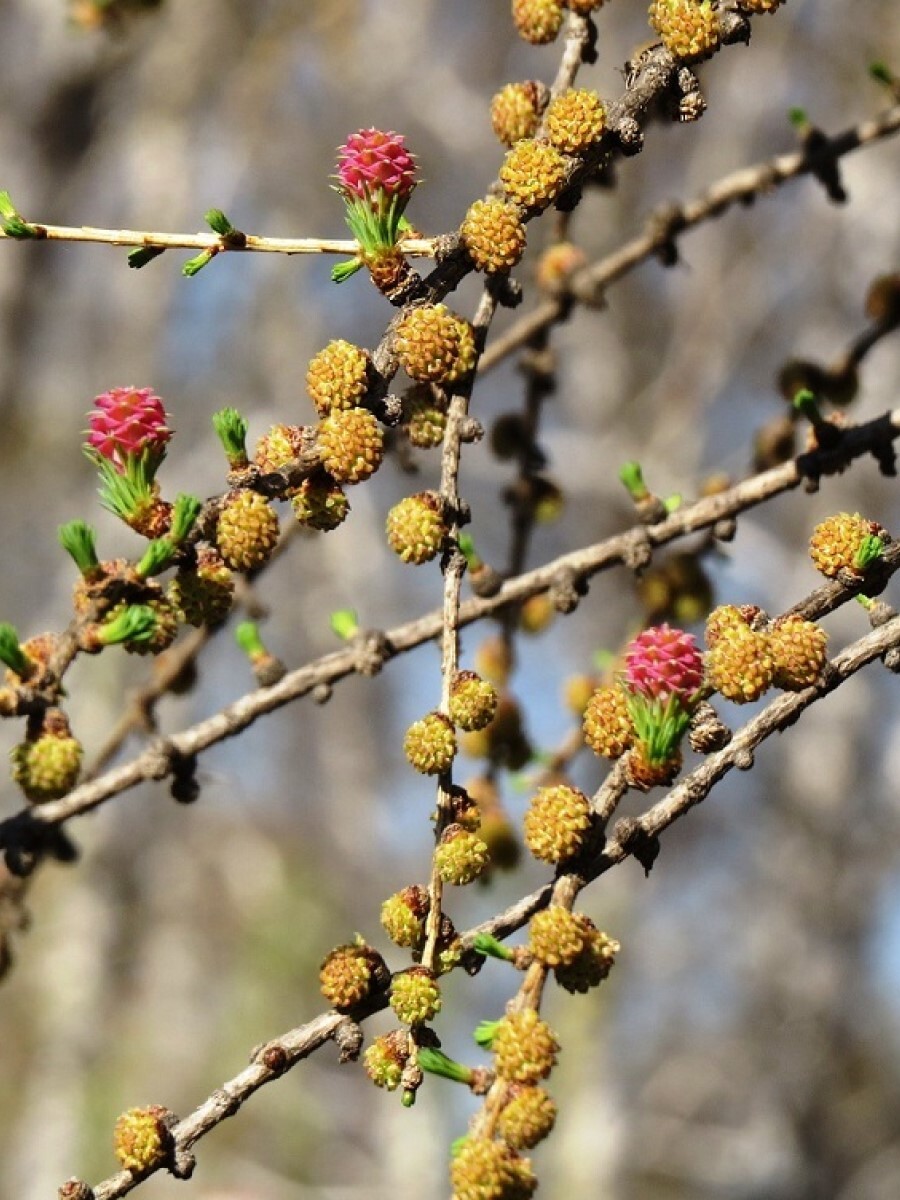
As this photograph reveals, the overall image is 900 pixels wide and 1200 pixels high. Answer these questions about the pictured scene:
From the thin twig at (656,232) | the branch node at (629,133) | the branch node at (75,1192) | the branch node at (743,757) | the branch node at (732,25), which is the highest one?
the thin twig at (656,232)

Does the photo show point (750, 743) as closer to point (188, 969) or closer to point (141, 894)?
point (141, 894)

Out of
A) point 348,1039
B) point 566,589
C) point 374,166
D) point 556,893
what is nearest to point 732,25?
point 374,166

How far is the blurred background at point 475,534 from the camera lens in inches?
208

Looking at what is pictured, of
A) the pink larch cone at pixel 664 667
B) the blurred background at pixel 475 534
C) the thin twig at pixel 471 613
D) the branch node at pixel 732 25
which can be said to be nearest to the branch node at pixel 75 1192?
the thin twig at pixel 471 613

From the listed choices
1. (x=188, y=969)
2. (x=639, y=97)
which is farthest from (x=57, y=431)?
(x=639, y=97)

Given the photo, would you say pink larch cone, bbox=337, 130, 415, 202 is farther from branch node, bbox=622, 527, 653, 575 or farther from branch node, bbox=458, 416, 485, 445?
branch node, bbox=622, 527, 653, 575

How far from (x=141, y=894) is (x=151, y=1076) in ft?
5.76

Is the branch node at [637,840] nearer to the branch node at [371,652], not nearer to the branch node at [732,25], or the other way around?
the branch node at [371,652]

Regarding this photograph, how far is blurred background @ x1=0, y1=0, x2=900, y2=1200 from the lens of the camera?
17.3 ft

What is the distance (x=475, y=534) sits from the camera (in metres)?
8.73

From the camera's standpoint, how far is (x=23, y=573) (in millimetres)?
11312

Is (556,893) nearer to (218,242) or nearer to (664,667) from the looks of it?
(664,667)

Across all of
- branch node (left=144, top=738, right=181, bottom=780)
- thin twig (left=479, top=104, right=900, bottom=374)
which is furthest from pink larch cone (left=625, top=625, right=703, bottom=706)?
thin twig (left=479, top=104, right=900, bottom=374)

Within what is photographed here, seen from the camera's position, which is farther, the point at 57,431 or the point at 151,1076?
the point at 151,1076
